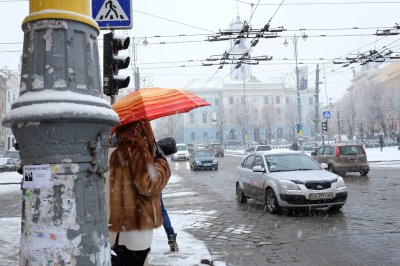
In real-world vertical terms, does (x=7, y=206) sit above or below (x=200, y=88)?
below

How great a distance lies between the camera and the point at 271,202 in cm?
987

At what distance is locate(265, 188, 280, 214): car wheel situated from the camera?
9.69 m

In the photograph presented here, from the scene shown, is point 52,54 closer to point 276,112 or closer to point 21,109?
point 21,109

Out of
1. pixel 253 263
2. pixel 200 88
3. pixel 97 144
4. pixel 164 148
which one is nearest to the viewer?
pixel 97 144

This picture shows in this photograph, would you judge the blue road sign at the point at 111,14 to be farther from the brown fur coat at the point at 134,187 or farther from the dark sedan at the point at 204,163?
the dark sedan at the point at 204,163

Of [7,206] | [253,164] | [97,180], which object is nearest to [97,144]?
[97,180]

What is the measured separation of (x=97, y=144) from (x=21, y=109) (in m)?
0.40

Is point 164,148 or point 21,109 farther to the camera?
point 164,148

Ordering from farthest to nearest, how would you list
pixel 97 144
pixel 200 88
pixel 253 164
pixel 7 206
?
pixel 200 88 < pixel 7 206 < pixel 253 164 < pixel 97 144

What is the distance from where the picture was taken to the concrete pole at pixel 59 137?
2037 mm

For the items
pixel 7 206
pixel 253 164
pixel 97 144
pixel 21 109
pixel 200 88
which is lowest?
pixel 7 206

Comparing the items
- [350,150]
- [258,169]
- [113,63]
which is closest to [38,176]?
[113,63]

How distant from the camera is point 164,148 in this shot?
3348 mm

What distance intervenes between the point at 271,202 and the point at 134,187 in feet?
23.8
